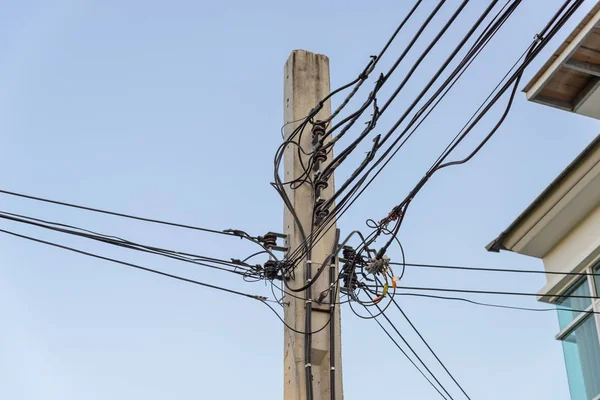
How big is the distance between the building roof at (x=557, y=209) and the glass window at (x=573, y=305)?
66 cm

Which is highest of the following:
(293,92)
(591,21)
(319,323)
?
(591,21)

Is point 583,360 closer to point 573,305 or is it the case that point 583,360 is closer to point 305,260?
point 573,305

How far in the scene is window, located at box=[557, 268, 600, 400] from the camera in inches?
412

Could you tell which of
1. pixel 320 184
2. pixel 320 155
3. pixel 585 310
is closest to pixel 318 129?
pixel 320 155

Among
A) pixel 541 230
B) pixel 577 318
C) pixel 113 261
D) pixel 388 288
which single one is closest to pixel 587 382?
pixel 577 318

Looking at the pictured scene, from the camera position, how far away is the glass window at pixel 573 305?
10.8m

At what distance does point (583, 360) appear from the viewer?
34.9 ft

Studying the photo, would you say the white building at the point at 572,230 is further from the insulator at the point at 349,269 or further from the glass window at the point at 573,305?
the insulator at the point at 349,269

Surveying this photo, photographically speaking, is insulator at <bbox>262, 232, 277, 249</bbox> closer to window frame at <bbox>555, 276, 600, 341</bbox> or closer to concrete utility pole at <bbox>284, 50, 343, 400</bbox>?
concrete utility pole at <bbox>284, 50, 343, 400</bbox>

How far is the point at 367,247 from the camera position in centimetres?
786

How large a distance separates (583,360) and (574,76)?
287 centimetres

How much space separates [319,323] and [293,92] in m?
2.02

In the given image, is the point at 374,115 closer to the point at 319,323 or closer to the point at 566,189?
the point at 319,323

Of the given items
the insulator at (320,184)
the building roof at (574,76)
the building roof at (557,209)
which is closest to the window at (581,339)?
the building roof at (557,209)
